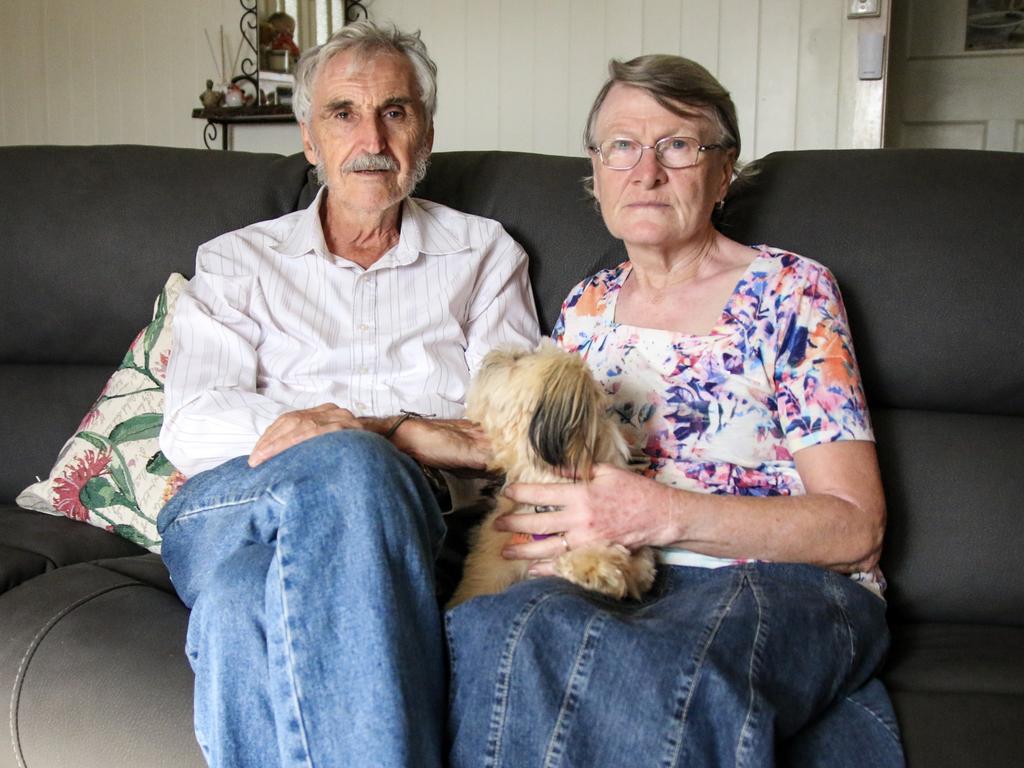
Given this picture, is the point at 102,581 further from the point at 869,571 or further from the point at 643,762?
the point at 869,571

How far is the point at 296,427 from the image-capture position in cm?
171

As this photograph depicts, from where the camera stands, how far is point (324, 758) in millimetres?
1254

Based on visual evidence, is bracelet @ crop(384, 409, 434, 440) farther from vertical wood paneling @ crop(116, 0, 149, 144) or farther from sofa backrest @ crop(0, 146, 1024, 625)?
vertical wood paneling @ crop(116, 0, 149, 144)

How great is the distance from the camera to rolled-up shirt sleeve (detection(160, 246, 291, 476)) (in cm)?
190

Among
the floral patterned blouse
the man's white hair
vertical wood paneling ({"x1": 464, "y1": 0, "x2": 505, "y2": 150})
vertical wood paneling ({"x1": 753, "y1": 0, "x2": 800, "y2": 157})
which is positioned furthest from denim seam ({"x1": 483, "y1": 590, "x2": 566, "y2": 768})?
vertical wood paneling ({"x1": 464, "y1": 0, "x2": 505, "y2": 150})

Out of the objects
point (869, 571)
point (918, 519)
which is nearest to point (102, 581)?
point (869, 571)

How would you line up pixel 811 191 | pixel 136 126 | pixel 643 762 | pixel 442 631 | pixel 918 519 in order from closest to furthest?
pixel 643 762 < pixel 442 631 < pixel 918 519 < pixel 811 191 < pixel 136 126

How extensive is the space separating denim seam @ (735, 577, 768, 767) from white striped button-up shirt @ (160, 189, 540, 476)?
80 cm

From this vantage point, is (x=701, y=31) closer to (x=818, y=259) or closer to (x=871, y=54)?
(x=871, y=54)

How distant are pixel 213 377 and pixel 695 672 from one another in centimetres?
118

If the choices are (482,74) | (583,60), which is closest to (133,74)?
(482,74)

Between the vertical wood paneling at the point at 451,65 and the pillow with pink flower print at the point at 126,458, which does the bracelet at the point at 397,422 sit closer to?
the pillow with pink flower print at the point at 126,458

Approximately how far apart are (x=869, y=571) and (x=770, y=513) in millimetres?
224

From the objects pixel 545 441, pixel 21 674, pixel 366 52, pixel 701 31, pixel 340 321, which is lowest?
pixel 21 674
